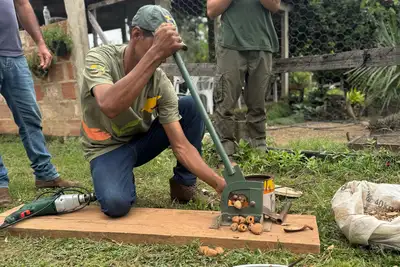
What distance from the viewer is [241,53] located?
3205mm

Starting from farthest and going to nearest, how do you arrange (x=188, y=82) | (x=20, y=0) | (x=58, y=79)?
(x=58, y=79)
(x=20, y=0)
(x=188, y=82)

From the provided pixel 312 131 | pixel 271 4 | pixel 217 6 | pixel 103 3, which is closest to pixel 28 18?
pixel 217 6

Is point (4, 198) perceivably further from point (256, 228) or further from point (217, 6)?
point (217, 6)

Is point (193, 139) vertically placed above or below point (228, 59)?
below

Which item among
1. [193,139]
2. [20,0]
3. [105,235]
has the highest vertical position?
[20,0]

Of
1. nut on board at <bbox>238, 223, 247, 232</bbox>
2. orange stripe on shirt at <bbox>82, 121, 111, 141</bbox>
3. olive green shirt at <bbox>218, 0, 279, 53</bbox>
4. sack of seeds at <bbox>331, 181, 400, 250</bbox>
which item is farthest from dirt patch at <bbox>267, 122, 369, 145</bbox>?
nut on board at <bbox>238, 223, 247, 232</bbox>

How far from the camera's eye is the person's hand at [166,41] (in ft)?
5.46

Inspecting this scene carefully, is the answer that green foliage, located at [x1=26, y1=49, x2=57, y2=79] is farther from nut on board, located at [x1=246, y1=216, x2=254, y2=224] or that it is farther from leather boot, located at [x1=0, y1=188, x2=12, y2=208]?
nut on board, located at [x1=246, y1=216, x2=254, y2=224]

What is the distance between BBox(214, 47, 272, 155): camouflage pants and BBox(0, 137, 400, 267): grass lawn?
208 millimetres

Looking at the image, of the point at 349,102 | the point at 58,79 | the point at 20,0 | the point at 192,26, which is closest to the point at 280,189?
the point at 20,0

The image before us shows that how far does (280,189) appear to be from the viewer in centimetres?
250

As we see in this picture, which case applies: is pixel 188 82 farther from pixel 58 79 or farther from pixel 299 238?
pixel 58 79

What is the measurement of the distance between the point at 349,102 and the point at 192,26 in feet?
18.0

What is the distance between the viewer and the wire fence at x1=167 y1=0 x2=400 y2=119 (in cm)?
447
